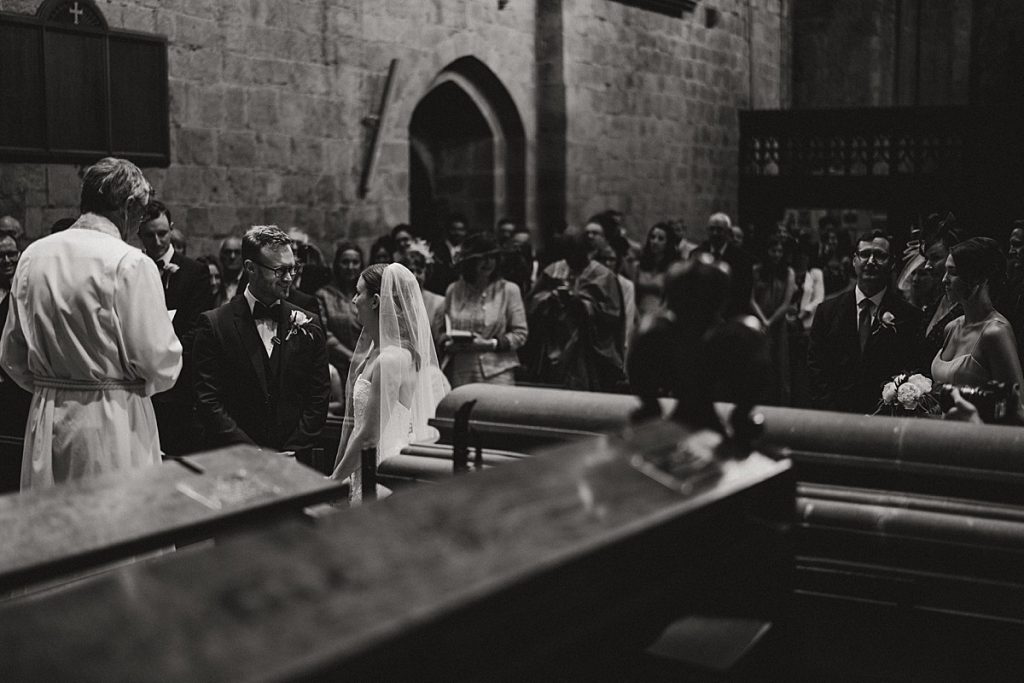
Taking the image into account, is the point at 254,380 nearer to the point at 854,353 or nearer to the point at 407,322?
the point at 407,322

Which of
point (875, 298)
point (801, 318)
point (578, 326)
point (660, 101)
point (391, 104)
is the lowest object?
point (801, 318)

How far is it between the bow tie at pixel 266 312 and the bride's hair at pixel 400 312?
46cm

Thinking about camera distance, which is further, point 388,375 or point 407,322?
point 407,322

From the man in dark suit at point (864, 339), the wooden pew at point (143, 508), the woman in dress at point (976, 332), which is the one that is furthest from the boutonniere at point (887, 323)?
the wooden pew at point (143, 508)

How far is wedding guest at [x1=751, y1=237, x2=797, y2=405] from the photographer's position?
9.70 metres

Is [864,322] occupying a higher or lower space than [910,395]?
higher

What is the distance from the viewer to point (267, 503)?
8.70ft

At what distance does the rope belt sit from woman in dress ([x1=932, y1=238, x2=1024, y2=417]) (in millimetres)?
3128

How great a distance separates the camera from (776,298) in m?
9.85

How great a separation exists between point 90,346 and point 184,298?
1977 mm

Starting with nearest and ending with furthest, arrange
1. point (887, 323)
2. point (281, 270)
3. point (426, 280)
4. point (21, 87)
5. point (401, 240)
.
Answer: point (281, 270) → point (887, 323) → point (21, 87) → point (426, 280) → point (401, 240)

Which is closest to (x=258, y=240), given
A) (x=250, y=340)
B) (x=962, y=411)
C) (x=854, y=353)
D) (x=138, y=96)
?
(x=250, y=340)

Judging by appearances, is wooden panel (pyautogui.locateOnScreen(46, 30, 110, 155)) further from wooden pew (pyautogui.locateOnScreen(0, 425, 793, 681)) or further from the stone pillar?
wooden pew (pyautogui.locateOnScreen(0, 425, 793, 681))

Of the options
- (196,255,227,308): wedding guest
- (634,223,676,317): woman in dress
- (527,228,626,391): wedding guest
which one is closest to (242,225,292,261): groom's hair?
(196,255,227,308): wedding guest
